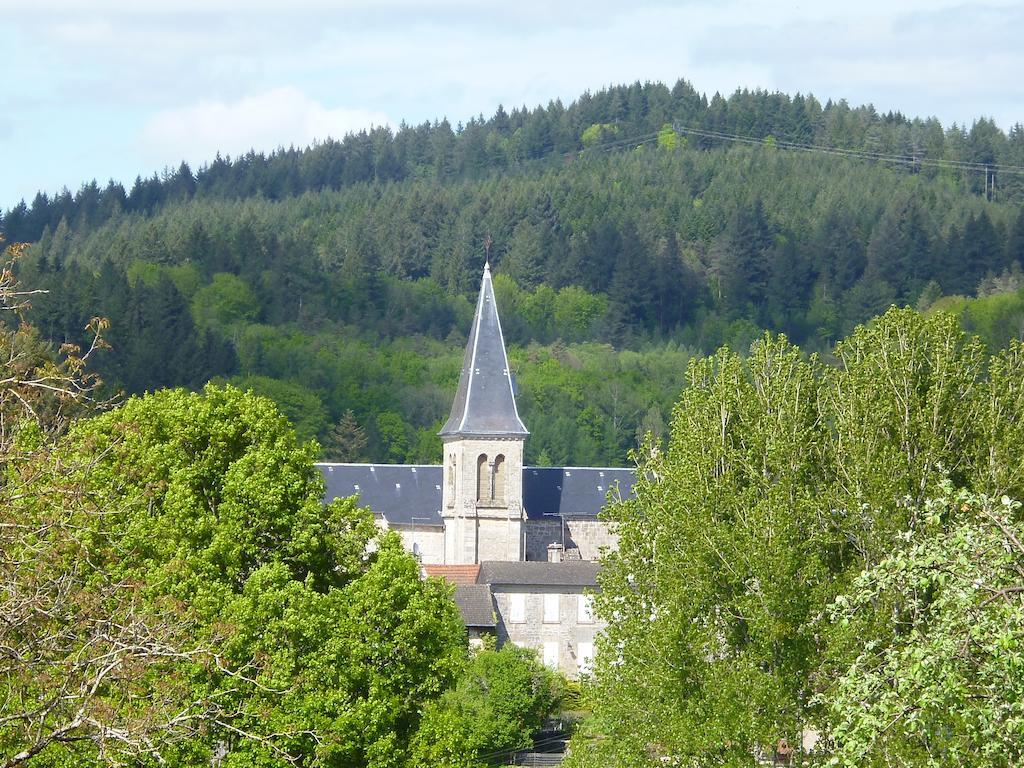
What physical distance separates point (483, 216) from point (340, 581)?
134 m

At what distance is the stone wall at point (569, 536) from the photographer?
230ft

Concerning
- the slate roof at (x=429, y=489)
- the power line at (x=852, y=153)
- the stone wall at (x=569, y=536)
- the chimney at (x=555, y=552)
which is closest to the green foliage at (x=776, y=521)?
the chimney at (x=555, y=552)

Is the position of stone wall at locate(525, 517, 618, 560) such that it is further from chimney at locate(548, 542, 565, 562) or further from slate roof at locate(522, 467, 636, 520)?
chimney at locate(548, 542, 565, 562)

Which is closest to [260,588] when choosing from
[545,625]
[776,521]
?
[776,521]

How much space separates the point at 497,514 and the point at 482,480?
139 centimetres

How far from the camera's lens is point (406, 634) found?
76.2 ft

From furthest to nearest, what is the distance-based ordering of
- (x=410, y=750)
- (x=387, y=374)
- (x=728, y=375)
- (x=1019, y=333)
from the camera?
(x=387, y=374)
(x=1019, y=333)
(x=728, y=375)
(x=410, y=750)

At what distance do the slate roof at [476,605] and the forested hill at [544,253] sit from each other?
4540 centimetres

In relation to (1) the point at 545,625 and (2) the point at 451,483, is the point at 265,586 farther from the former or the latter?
(2) the point at 451,483

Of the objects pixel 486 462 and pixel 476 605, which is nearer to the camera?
pixel 476 605

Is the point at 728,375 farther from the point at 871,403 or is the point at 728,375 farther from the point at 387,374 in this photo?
the point at 387,374

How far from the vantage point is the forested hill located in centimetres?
10938

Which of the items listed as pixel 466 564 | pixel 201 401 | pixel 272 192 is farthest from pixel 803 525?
pixel 272 192

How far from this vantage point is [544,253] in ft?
498
